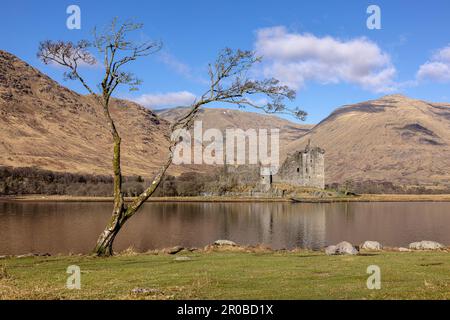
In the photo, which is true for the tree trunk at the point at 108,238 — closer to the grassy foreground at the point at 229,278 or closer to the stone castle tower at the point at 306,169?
the grassy foreground at the point at 229,278

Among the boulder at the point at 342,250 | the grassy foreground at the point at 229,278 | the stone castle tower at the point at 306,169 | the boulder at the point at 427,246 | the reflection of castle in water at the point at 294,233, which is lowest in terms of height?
the reflection of castle in water at the point at 294,233

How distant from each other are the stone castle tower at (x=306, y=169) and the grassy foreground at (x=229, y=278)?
13016cm

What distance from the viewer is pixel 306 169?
156m

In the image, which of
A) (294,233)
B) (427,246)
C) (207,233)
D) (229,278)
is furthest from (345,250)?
(294,233)

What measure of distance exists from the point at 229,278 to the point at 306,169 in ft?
459

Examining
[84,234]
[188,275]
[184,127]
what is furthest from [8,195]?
[188,275]

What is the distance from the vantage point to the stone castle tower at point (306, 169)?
15462 centimetres

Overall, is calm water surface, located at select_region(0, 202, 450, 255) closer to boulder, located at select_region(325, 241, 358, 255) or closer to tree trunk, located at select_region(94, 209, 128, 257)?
tree trunk, located at select_region(94, 209, 128, 257)

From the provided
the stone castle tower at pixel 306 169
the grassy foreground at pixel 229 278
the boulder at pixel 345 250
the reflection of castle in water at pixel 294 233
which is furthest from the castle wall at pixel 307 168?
the grassy foreground at pixel 229 278

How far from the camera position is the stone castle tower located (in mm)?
154625

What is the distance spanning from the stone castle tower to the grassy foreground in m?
130

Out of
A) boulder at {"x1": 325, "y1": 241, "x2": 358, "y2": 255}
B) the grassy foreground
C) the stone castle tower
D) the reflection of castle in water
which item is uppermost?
the stone castle tower

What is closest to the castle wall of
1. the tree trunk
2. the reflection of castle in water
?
the reflection of castle in water
